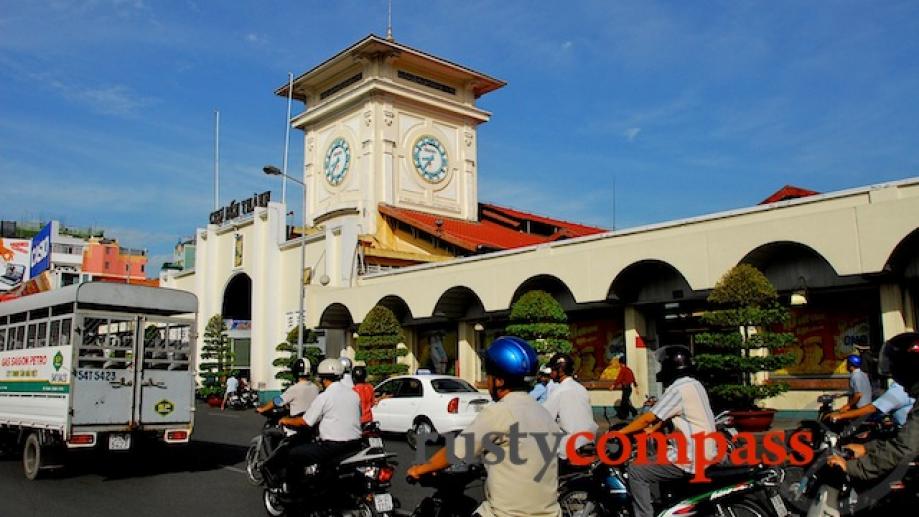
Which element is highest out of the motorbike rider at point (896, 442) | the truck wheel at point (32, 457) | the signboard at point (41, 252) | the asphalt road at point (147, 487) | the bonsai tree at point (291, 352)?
the signboard at point (41, 252)

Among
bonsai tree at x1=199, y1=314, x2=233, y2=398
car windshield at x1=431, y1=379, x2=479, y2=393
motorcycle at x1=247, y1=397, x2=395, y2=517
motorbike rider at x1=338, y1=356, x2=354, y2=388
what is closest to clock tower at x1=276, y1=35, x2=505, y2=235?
bonsai tree at x1=199, y1=314, x2=233, y2=398

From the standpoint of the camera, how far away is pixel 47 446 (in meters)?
12.0

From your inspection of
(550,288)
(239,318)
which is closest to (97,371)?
(550,288)

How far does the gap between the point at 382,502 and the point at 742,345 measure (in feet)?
40.6

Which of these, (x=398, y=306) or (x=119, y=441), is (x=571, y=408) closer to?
(x=119, y=441)

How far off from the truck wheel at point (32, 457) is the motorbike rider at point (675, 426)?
960 cm

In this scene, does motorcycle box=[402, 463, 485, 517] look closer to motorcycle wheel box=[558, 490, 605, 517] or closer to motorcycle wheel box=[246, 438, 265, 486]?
motorcycle wheel box=[558, 490, 605, 517]

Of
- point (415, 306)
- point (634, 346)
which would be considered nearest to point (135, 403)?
point (634, 346)

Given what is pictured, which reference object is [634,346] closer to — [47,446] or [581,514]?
[47,446]

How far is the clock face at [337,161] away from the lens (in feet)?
135

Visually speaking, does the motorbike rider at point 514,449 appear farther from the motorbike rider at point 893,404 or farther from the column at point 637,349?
the column at point 637,349

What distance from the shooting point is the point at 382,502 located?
6.76m

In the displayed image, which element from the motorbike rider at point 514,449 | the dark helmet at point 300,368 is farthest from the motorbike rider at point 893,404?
the dark helmet at point 300,368

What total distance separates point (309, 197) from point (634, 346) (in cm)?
2518
